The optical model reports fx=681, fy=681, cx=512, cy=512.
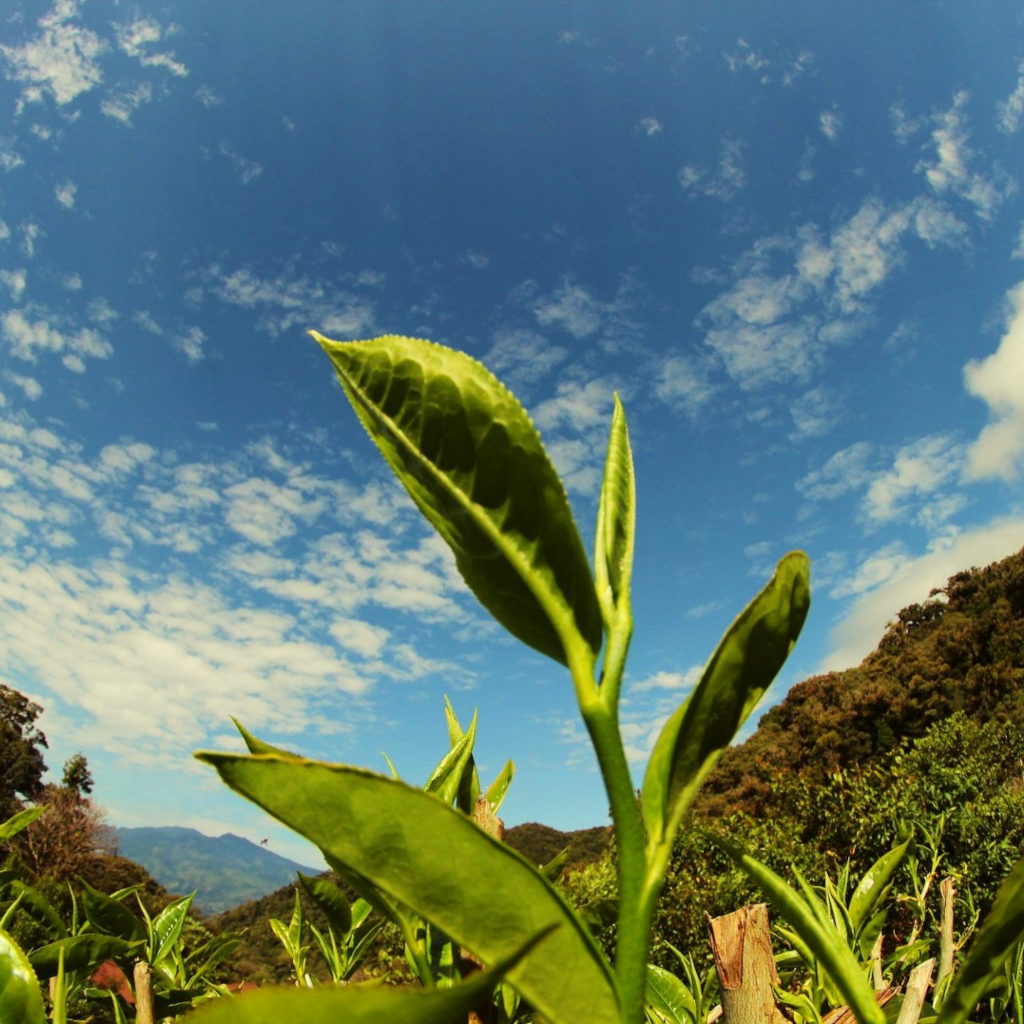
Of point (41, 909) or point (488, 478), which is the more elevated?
point (488, 478)

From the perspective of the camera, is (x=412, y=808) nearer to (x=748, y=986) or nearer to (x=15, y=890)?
(x=748, y=986)

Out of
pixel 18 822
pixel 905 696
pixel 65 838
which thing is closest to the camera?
pixel 18 822

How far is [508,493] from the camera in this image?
1.93ft

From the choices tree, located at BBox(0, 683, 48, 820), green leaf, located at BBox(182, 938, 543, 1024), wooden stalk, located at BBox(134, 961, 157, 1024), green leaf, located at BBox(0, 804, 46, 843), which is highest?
tree, located at BBox(0, 683, 48, 820)

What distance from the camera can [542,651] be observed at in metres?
0.64

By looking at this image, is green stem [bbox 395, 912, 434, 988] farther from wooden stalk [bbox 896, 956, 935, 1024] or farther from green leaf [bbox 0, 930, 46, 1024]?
wooden stalk [bbox 896, 956, 935, 1024]

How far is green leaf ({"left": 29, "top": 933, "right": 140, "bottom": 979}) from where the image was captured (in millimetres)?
1020

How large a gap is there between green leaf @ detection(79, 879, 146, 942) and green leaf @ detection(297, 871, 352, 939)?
34 cm

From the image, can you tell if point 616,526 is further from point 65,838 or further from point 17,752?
point 17,752

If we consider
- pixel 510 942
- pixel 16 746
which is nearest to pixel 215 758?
pixel 510 942

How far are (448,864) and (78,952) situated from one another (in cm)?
101

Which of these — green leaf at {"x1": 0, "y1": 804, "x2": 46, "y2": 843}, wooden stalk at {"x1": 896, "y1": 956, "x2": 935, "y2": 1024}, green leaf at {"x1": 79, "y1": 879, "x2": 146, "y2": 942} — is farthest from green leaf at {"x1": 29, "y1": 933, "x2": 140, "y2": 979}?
wooden stalk at {"x1": 896, "y1": 956, "x2": 935, "y2": 1024}

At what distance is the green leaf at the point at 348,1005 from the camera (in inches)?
13.0

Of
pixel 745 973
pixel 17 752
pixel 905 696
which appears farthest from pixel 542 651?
pixel 17 752
